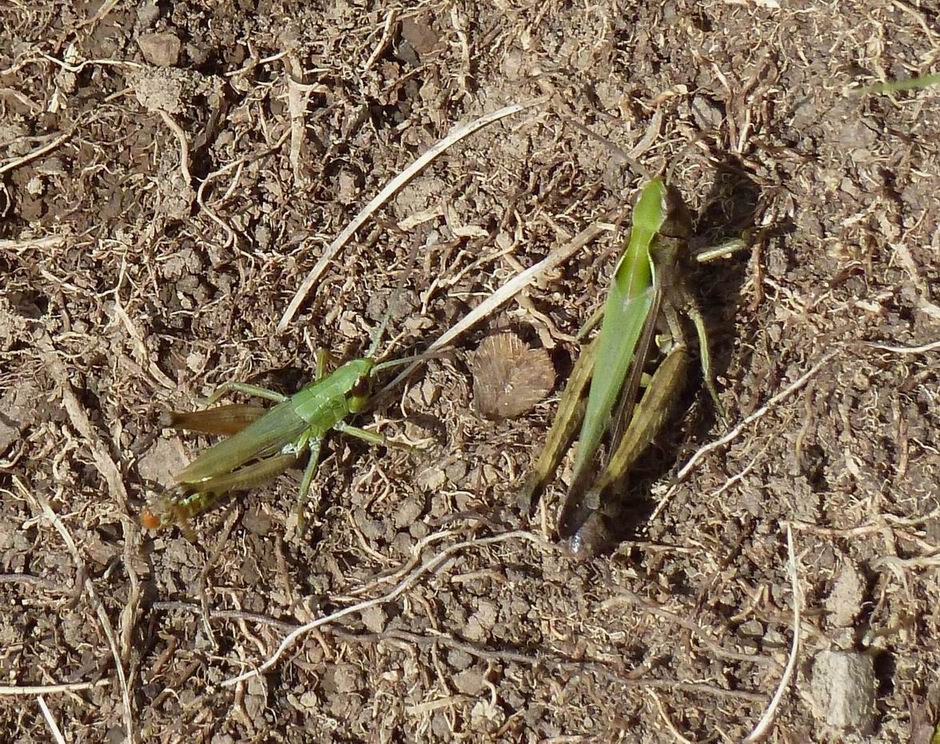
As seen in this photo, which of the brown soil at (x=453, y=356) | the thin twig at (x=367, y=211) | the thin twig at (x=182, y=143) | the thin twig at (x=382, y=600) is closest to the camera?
the brown soil at (x=453, y=356)

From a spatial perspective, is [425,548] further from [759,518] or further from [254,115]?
[254,115]

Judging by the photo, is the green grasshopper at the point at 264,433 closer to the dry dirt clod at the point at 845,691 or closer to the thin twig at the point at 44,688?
the thin twig at the point at 44,688

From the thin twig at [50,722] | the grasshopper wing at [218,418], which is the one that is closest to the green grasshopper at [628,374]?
the grasshopper wing at [218,418]

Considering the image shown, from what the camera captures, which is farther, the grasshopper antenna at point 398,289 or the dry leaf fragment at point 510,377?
the grasshopper antenna at point 398,289

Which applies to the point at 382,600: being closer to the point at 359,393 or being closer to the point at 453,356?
the point at 359,393

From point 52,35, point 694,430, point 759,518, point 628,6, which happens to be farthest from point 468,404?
point 52,35

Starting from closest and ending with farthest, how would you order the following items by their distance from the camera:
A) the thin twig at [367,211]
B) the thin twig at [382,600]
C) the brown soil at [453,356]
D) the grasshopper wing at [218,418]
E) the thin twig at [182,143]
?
the brown soil at [453,356] → the thin twig at [382,600] → the grasshopper wing at [218,418] → the thin twig at [367,211] → the thin twig at [182,143]
